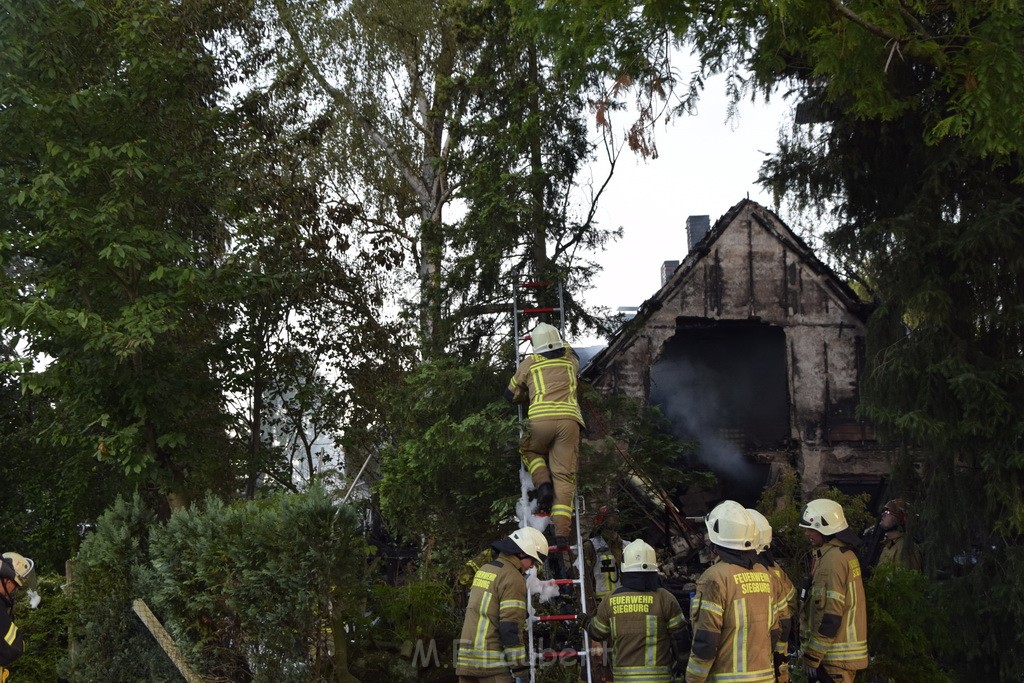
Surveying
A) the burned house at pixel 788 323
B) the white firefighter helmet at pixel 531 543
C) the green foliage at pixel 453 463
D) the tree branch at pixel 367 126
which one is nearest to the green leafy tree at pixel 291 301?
the tree branch at pixel 367 126

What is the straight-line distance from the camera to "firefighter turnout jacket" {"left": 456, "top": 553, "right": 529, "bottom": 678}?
6887 mm

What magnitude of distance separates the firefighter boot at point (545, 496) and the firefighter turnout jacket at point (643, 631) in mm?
1668

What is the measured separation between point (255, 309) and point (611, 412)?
283 inches

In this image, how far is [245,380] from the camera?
45.1 ft

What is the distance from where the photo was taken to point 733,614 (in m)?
6.05

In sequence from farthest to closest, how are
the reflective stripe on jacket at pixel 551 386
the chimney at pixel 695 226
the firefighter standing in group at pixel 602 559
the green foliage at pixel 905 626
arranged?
the chimney at pixel 695 226 → the firefighter standing in group at pixel 602 559 → the reflective stripe on jacket at pixel 551 386 → the green foliage at pixel 905 626

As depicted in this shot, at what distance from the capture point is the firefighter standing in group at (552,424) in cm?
843

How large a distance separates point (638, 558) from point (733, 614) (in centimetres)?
96

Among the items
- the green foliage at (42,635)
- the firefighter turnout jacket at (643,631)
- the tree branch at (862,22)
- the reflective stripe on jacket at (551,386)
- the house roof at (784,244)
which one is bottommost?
the green foliage at (42,635)

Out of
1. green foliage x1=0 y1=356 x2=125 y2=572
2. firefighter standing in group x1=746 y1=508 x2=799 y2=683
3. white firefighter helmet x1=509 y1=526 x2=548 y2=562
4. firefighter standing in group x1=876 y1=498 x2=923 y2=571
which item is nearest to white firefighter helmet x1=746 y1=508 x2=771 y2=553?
firefighter standing in group x1=746 y1=508 x2=799 y2=683

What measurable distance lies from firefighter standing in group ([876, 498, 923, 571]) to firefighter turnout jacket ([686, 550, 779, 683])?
4268 millimetres

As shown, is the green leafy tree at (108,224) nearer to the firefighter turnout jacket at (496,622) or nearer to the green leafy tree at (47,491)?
the green leafy tree at (47,491)

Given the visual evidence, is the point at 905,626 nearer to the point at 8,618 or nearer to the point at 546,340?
the point at 546,340

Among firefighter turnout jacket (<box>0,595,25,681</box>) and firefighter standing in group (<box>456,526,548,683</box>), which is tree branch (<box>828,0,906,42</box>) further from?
firefighter turnout jacket (<box>0,595,25,681</box>)
